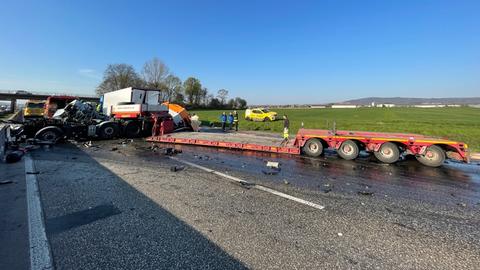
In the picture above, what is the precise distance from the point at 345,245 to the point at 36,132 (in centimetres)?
1423

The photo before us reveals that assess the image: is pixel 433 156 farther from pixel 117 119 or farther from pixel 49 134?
pixel 49 134

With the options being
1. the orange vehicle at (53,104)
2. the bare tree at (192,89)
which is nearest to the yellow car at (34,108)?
the orange vehicle at (53,104)

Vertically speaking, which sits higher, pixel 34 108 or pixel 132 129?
pixel 34 108

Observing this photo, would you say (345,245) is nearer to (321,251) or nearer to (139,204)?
(321,251)

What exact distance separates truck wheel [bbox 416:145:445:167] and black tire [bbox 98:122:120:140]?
571 inches

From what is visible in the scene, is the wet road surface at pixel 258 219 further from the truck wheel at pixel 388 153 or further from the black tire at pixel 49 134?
the black tire at pixel 49 134

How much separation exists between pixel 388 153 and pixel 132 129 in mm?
13265

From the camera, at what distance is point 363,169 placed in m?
7.70

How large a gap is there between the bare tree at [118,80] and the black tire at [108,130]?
57.8m

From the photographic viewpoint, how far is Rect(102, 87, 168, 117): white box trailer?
15352 millimetres

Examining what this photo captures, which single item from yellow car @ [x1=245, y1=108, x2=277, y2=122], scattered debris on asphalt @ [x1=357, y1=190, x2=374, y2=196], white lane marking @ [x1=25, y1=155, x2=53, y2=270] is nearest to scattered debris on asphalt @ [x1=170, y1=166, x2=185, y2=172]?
white lane marking @ [x1=25, y1=155, x2=53, y2=270]

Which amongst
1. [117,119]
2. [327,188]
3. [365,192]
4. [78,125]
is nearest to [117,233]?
[327,188]

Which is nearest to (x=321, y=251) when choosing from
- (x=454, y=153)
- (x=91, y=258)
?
(x=91, y=258)

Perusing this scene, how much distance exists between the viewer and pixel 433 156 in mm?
8102
